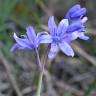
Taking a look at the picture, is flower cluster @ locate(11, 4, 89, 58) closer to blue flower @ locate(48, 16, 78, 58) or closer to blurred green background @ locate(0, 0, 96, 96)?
blue flower @ locate(48, 16, 78, 58)

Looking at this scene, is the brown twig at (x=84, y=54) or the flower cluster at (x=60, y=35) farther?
the brown twig at (x=84, y=54)

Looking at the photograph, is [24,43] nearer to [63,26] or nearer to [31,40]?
[31,40]

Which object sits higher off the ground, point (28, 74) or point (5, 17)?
point (5, 17)

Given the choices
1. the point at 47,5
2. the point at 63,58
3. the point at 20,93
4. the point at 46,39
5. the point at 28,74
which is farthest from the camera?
the point at 47,5

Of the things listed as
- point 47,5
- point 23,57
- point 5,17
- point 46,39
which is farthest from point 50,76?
point 46,39

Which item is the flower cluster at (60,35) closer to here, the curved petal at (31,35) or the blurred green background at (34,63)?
the curved petal at (31,35)

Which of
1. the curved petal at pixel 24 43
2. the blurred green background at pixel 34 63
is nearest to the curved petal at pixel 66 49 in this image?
the curved petal at pixel 24 43

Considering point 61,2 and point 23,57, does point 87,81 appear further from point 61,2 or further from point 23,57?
point 61,2

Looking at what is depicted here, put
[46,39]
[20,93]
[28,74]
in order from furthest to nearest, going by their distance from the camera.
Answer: [28,74] → [20,93] → [46,39]
